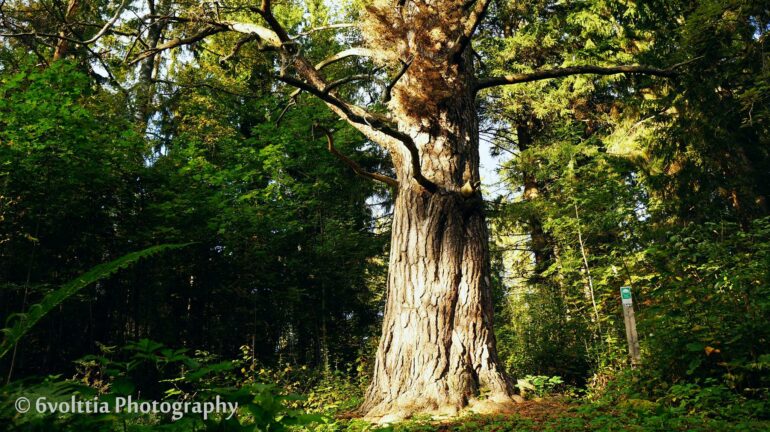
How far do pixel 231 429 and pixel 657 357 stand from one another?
504 centimetres

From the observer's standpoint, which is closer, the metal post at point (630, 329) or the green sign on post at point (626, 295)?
the metal post at point (630, 329)

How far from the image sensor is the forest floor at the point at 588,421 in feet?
11.3

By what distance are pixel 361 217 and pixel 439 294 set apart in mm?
10400

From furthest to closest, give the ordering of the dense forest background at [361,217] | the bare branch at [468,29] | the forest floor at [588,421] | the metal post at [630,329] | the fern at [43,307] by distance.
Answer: the metal post at [630,329]
the dense forest background at [361,217]
the bare branch at [468,29]
the forest floor at [588,421]
the fern at [43,307]

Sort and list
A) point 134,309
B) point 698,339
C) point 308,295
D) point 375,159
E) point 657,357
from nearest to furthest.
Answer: point 698,339 < point 657,357 < point 134,309 < point 308,295 < point 375,159

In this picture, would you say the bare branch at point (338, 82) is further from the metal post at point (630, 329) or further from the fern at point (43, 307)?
the metal post at point (630, 329)

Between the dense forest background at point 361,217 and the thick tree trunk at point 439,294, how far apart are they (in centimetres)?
71

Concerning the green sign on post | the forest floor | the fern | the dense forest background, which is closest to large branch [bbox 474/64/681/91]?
the dense forest background

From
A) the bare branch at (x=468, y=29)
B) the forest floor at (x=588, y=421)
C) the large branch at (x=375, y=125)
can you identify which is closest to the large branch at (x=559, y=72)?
the bare branch at (x=468, y=29)

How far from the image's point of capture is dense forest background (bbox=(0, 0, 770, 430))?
19.2ft

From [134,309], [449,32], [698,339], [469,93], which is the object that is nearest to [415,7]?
[449,32]

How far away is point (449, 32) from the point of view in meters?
5.62

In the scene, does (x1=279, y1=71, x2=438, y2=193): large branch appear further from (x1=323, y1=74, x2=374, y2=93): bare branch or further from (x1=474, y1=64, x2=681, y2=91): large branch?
(x1=474, y1=64, x2=681, y2=91): large branch

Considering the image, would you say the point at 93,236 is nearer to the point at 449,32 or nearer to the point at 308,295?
the point at 308,295
